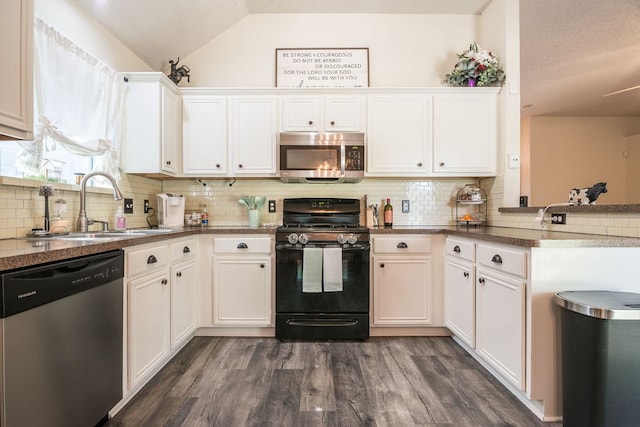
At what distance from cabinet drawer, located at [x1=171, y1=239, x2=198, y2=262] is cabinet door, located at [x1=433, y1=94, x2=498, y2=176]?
222 cm

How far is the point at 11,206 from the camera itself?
1541 mm

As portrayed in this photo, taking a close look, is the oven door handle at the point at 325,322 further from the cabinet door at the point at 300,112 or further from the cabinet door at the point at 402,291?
the cabinet door at the point at 300,112

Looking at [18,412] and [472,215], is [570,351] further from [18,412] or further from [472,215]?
[18,412]

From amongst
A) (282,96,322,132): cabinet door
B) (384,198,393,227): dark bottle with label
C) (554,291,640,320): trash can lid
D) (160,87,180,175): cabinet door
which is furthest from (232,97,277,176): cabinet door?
(554,291,640,320): trash can lid

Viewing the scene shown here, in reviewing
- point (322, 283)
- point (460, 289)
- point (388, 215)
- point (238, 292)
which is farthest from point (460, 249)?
point (238, 292)

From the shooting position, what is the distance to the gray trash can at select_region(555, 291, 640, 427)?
1.21m

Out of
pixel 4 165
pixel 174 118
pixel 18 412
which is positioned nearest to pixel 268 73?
pixel 174 118

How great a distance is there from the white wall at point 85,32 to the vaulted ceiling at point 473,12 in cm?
6

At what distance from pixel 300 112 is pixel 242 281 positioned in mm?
1550

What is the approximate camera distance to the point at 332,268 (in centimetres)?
236

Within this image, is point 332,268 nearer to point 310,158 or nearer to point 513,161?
point 310,158

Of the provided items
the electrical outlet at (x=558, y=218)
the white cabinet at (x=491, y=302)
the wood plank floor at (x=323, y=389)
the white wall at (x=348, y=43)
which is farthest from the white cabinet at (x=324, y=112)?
the wood plank floor at (x=323, y=389)

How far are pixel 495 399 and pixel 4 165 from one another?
286cm

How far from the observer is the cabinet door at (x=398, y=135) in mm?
2742
